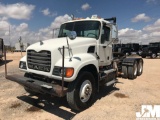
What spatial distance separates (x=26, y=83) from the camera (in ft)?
18.3

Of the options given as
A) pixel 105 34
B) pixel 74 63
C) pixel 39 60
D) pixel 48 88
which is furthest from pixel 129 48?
pixel 48 88

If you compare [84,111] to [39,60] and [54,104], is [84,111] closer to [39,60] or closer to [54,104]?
[54,104]

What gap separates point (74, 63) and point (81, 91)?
96 cm

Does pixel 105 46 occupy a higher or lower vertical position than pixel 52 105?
higher

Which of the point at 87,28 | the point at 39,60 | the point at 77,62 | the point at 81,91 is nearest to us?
the point at 77,62

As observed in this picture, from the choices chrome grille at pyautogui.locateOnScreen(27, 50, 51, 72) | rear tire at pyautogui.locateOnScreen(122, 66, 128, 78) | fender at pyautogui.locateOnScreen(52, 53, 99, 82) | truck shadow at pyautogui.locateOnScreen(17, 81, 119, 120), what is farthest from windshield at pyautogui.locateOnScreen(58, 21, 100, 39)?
rear tire at pyautogui.locateOnScreen(122, 66, 128, 78)

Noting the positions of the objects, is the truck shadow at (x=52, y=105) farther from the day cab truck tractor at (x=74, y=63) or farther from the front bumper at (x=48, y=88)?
the front bumper at (x=48, y=88)

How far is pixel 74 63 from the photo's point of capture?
516 cm

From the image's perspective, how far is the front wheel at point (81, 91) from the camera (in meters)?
5.25

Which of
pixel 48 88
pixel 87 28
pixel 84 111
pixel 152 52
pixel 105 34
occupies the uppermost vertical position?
pixel 87 28

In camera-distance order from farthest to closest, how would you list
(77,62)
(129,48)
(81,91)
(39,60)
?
(129,48)
(39,60)
(81,91)
(77,62)

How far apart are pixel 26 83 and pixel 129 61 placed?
6.75m

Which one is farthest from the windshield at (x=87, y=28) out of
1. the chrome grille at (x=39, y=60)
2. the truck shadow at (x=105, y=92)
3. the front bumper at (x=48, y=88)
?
the front bumper at (x=48, y=88)

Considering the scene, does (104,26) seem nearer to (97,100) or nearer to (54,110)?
(97,100)
